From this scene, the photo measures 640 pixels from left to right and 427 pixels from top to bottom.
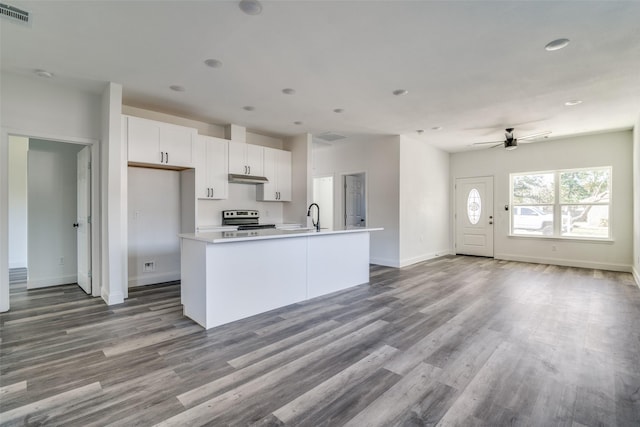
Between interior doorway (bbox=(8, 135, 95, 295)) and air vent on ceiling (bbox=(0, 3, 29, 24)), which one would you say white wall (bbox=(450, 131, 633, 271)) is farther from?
air vent on ceiling (bbox=(0, 3, 29, 24))

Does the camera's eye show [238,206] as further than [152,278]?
Yes

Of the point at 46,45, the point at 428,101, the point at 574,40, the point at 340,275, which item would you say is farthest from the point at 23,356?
the point at 574,40

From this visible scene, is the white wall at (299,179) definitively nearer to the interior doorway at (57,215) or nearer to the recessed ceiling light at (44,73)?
the interior doorway at (57,215)

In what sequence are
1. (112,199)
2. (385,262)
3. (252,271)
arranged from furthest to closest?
(385,262), (112,199), (252,271)

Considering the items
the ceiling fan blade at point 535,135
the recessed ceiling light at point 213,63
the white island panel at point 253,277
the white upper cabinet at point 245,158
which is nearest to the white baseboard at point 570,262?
the ceiling fan blade at point 535,135

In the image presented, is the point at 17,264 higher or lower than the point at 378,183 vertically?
lower

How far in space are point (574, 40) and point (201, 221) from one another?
5.53 meters

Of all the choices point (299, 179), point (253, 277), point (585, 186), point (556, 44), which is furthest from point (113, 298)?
point (585, 186)

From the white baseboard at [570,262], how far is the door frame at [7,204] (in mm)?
8414

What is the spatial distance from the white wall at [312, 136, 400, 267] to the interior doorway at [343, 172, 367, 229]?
134 mm

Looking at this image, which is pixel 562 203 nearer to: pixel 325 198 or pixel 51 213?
pixel 325 198

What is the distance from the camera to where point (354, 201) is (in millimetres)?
7668

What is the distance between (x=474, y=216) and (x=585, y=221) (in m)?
2.24

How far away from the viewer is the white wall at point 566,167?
19.9 feet
